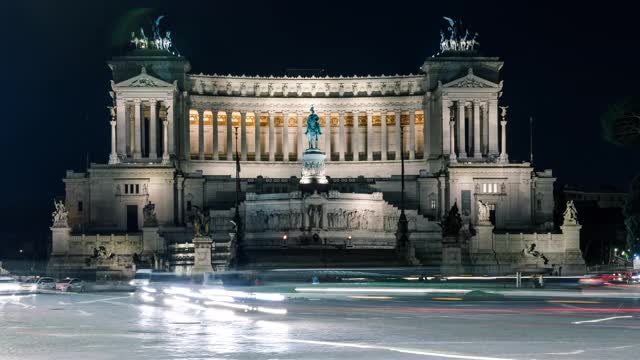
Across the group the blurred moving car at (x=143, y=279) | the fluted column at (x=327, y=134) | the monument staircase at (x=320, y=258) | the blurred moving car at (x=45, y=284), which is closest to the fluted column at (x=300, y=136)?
the fluted column at (x=327, y=134)

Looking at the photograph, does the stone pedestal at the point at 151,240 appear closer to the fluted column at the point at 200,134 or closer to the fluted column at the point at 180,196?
the fluted column at the point at 180,196

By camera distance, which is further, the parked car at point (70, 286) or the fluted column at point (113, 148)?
the fluted column at point (113, 148)

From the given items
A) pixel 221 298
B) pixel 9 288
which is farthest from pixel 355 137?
pixel 221 298

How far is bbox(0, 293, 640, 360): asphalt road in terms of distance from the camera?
1287 inches

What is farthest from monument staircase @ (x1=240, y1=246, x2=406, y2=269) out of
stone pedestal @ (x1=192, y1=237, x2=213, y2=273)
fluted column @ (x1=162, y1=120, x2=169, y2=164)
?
fluted column @ (x1=162, y1=120, x2=169, y2=164)

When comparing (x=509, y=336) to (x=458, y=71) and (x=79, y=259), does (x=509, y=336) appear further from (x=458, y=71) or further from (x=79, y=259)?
(x=458, y=71)

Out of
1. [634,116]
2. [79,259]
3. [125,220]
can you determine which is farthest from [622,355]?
[125,220]

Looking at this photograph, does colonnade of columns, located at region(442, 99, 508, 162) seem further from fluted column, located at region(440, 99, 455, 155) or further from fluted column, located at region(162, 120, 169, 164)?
fluted column, located at region(162, 120, 169, 164)

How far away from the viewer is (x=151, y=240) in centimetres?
10819

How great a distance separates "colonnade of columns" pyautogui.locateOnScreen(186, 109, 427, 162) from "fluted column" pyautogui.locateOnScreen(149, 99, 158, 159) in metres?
7.65

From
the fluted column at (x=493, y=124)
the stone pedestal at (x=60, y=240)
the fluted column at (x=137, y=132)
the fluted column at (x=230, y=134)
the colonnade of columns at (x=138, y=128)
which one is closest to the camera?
the stone pedestal at (x=60, y=240)

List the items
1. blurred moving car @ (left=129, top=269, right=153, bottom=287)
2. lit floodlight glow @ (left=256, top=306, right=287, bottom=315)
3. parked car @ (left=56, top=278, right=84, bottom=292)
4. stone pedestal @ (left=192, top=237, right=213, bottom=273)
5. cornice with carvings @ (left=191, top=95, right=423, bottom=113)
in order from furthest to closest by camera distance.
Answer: cornice with carvings @ (left=191, top=95, right=423, bottom=113), stone pedestal @ (left=192, top=237, right=213, bottom=273), parked car @ (left=56, top=278, right=84, bottom=292), blurred moving car @ (left=129, top=269, right=153, bottom=287), lit floodlight glow @ (left=256, top=306, right=287, bottom=315)

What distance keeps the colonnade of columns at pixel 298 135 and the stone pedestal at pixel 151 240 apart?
102ft

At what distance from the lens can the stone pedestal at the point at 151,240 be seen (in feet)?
353
